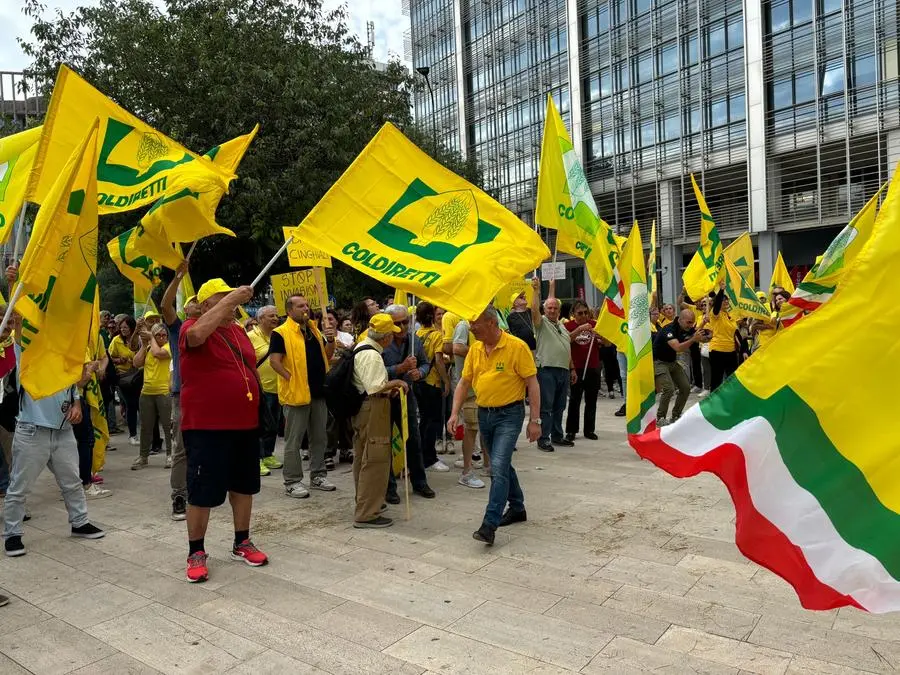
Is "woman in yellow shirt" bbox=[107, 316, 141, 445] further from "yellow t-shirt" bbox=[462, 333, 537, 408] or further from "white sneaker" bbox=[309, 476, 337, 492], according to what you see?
"yellow t-shirt" bbox=[462, 333, 537, 408]

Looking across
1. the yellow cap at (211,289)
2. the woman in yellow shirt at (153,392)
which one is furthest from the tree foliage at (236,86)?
the yellow cap at (211,289)

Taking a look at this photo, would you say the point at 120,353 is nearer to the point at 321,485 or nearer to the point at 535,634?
the point at 321,485

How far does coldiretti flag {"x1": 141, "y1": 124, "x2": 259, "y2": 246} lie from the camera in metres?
6.02

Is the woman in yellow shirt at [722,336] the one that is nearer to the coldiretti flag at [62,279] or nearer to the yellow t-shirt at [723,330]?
the yellow t-shirt at [723,330]

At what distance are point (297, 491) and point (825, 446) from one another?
5474 mm

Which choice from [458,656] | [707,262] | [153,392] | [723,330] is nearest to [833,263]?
[458,656]

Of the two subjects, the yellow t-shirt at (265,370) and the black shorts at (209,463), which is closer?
the black shorts at (209,463)

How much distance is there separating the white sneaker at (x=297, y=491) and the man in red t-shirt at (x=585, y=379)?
3988mm

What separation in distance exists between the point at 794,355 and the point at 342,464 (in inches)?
273

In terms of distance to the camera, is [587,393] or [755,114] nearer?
[587,393]

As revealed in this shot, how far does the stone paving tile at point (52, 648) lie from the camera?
379 cm

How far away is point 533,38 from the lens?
3741 cm

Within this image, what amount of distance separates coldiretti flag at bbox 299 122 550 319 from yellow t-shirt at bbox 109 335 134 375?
6645 millimetres

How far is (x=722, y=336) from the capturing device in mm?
13008
